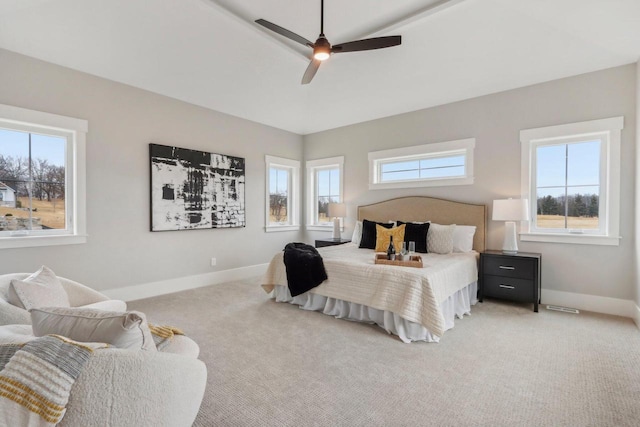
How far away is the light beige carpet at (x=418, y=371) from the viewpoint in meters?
1.79

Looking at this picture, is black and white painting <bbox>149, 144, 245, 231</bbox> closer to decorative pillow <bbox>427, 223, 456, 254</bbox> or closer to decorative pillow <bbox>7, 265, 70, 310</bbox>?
decorative pillow <bbox>7, 265, 70, 310</bbox>

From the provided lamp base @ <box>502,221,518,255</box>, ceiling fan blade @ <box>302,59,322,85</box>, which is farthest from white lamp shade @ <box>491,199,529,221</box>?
ceiling fan blade @ <box>302,59,322,85</box>

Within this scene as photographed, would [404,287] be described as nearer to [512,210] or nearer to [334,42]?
[512,210]

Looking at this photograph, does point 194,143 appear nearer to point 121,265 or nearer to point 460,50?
point 121,265

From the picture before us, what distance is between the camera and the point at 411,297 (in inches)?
110

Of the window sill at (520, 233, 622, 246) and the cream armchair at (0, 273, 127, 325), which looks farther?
the window sill at (520, 233, 622, 246)

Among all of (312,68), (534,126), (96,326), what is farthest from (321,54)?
(534,126)

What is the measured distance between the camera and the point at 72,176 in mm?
3555

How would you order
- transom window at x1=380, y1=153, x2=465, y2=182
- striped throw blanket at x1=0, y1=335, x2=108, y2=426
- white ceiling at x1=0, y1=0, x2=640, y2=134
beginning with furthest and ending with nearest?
transom window at x1=380, y1=153, x2=465, y2=182
white ceiling at x1=0, y1=0, x2=640, y2=134
striped throw blanket at x1=0, y1=335, x2=108, y2=426

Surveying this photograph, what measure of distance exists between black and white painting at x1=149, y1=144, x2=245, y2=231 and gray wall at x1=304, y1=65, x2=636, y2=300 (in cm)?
224

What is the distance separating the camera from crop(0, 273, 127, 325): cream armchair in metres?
1.60

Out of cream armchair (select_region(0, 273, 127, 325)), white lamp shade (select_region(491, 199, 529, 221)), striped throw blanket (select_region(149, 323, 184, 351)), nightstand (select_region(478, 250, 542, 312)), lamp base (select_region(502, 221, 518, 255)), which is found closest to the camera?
striped throw blanket (select_region(149, 323, 184, 351))

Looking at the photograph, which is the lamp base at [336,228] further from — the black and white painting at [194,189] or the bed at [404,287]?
the black and white painting at [194,189]

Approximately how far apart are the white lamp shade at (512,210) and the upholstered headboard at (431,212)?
43cm
